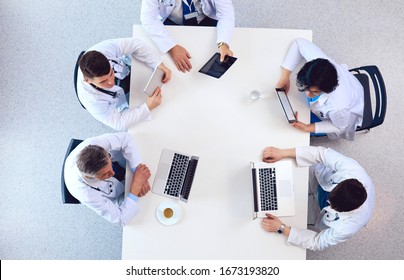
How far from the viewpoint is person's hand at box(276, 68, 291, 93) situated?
1987 millimetres

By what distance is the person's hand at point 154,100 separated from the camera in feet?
6.31

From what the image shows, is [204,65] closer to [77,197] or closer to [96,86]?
[96,86]

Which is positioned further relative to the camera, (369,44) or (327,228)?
(369,44)

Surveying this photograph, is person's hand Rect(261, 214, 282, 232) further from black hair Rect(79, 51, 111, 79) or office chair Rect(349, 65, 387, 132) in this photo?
black hair Rect(79, 51, 111, 79)

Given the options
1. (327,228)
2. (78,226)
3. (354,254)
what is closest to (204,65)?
(327,228)

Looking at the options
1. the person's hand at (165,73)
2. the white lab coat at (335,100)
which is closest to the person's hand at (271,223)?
the white lab coat at (335,100)

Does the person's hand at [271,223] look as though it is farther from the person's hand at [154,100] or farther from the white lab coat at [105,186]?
the person's hand at [154,100]

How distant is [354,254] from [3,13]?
9.91ft

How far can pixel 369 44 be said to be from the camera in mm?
2725

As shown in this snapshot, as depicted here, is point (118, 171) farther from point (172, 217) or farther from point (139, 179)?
point (172, 217)

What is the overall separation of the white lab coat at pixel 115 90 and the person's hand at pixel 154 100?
2 cm

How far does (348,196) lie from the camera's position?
166 centimetres

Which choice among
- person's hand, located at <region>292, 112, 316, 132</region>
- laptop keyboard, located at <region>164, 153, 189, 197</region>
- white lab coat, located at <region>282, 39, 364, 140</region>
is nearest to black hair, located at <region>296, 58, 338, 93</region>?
white lab coat, located at <region>282, 39, 364, 140</region>
